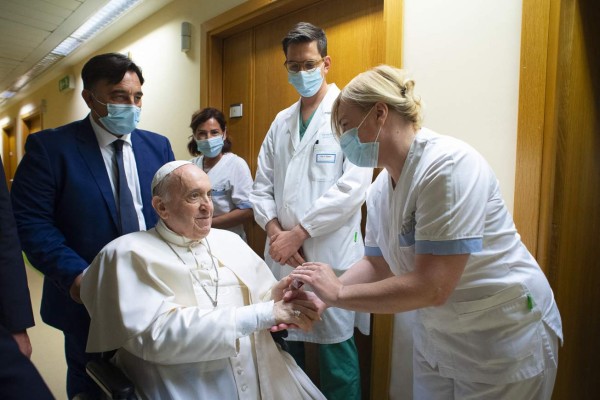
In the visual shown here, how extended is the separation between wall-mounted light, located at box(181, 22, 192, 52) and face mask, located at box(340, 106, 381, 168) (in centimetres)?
261

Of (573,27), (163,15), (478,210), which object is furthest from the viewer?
(163,15)

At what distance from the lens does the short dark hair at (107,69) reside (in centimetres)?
162

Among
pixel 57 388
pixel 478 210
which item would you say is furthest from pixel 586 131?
Result: pixel 57 388

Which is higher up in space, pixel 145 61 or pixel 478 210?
pixel 145 61

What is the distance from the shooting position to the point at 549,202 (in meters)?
1.49

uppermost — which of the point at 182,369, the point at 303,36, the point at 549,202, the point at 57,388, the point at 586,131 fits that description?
the point at 303,36

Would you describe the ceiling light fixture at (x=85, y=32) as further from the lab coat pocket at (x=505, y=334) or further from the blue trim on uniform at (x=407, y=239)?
the lab coat pocket at (x=505, y=334)

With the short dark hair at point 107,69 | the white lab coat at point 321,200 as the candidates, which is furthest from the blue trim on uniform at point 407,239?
the short dark hair at point 107,69

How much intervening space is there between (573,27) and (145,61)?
3.82m

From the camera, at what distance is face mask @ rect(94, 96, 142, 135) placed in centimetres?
162

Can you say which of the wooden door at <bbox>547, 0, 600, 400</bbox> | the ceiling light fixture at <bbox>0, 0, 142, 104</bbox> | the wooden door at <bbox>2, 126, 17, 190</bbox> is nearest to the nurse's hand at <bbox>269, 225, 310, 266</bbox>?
the wooden door at <bbox>547, 0, 600, 400</bbox>

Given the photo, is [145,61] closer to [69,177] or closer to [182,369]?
[69,177]

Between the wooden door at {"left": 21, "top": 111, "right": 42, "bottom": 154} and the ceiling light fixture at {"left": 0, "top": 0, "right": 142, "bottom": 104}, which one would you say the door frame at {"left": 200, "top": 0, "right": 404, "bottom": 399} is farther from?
the wooden door at {"left": 21, "top": 111, "right": 42, "bottom": 154}

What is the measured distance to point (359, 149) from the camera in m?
1.29
